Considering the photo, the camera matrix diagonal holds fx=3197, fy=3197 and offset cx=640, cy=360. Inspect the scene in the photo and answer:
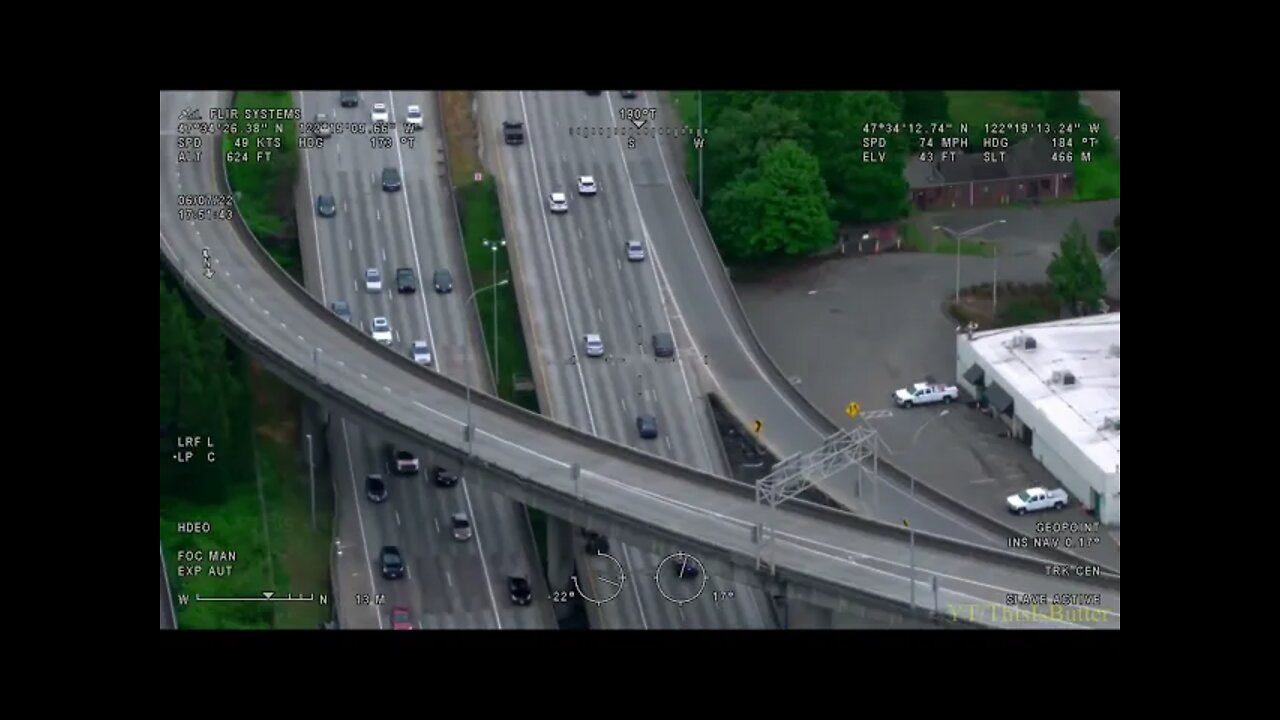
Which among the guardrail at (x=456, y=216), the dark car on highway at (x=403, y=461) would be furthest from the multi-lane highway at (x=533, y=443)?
the guardrail at (x=456, y=216)

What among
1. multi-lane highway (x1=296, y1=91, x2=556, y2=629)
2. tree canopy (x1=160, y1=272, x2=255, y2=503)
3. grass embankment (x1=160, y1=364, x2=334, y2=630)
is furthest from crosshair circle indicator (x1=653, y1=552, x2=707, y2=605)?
tree canopy (x1=160, y1=272, x2=255, y2=503)

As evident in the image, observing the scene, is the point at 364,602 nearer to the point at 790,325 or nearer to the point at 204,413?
the point at 204,413

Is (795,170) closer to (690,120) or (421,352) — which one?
(690,120)

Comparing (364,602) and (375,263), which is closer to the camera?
(364,602)

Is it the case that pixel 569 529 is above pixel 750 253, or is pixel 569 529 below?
below

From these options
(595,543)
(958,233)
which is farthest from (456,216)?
(595,543)

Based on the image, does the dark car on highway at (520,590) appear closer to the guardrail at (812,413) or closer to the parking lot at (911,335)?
the guardrail at (812,413)
